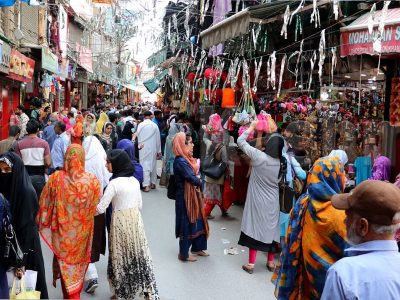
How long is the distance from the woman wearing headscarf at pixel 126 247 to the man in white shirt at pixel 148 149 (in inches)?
261

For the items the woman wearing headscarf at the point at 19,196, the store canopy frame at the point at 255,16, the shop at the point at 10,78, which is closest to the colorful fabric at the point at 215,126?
the store canopy frame at the point at 255,16

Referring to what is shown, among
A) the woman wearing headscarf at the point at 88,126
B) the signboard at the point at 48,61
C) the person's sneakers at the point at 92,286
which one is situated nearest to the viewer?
the person's sneakers at the point at 92,286

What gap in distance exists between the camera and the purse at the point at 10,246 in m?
3.67

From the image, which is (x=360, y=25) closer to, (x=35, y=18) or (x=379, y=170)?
(x=379, y=170)

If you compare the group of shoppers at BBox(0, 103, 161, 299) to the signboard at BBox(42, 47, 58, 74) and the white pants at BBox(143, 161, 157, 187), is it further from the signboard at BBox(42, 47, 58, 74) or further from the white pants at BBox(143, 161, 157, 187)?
the signboard at BBox(42, 47, 58, 74)

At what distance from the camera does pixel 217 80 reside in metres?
11.9

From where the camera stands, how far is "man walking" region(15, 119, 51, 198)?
7.08 m

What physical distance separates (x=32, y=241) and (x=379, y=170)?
5.12 m

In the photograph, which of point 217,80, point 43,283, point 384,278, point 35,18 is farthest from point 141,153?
point 35,18

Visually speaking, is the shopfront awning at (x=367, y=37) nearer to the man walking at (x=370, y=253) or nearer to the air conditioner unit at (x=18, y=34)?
the man walking at (x=370, y=253)

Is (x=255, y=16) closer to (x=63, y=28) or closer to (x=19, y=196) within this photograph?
(x=19, y=196)

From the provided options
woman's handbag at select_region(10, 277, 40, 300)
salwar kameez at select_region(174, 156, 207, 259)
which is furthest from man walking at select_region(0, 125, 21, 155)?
woman's handbag at select_region(10, 277, 40, 300)

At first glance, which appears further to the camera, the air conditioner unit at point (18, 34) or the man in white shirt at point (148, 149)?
the air conditioner unit at point (18, 34)

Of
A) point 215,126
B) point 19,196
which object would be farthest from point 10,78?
point 19,196
